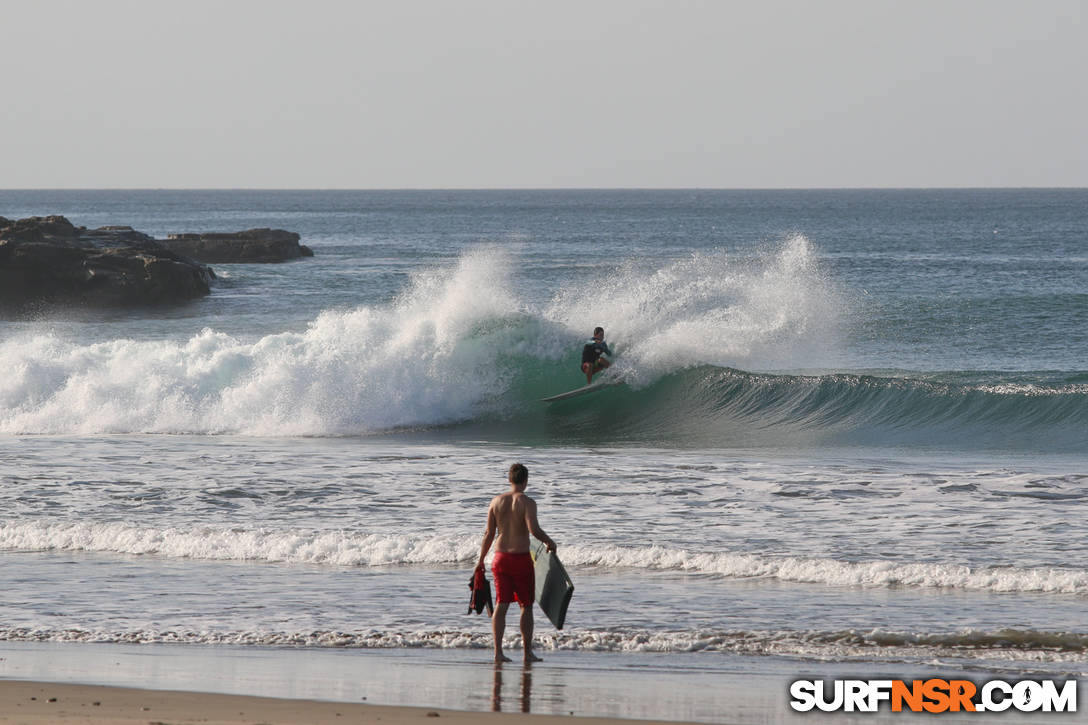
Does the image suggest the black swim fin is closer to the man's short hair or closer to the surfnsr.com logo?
the man's short hair

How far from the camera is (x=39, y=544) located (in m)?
11.8

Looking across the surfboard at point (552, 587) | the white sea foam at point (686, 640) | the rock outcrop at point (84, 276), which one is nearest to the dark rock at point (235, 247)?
the rock outcrop at point (84, 276)

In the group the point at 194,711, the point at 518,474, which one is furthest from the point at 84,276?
the point at 194,711

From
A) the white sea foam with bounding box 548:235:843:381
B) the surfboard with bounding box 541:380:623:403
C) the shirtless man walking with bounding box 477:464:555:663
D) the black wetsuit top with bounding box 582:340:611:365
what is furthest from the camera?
the white sea foam with bounding box 548:235:843:381

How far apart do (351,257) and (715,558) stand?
57.0 metres

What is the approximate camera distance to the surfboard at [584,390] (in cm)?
2145

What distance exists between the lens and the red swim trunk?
8.39 metres

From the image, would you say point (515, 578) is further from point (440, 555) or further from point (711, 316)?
point (711, 316)

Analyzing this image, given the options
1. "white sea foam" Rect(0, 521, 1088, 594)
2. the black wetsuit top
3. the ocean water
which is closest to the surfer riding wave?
the black wetsuit top

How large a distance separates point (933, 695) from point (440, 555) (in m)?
4.97

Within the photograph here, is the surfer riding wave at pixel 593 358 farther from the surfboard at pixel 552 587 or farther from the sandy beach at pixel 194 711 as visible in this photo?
the sandy beach at pixel 194 711

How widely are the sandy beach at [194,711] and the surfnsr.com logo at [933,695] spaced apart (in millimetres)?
1440

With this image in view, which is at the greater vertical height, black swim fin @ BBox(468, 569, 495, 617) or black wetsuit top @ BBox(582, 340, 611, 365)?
black wetsuit top @ BBox(582, 340, 611, 365)

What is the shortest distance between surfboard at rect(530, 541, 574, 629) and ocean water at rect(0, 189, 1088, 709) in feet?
1.29
